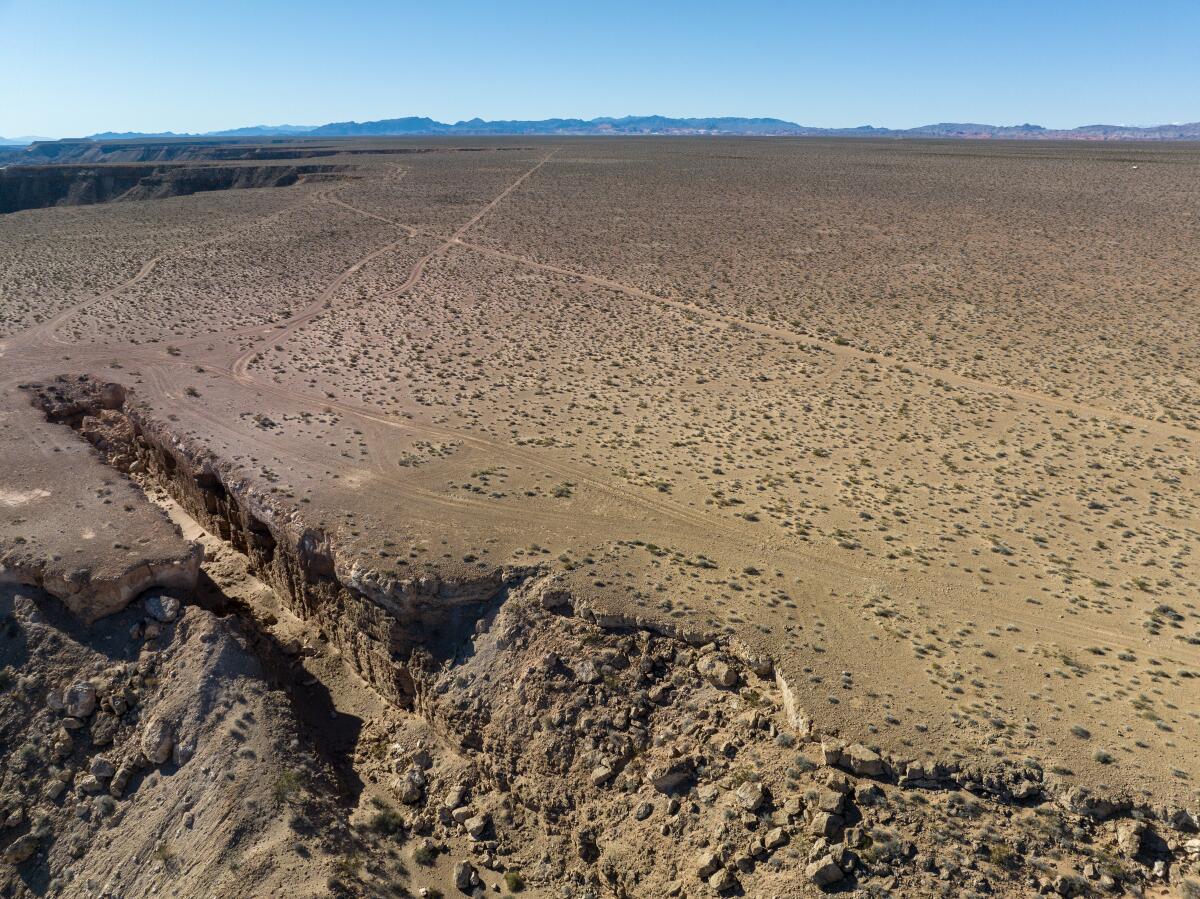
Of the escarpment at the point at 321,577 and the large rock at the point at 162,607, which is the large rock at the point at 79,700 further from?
the escarpment at the point at 321,577

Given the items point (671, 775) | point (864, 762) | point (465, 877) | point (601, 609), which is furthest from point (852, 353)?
point (465, 877)

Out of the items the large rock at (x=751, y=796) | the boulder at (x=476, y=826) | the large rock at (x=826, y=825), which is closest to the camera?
the large rock at (x=826, y=825)

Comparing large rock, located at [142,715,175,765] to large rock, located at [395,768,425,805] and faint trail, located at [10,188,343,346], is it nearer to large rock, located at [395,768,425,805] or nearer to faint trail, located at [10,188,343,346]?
large rock, located at [395,768,425,805]

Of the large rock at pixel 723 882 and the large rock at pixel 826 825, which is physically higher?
the large rock at pixel 826 825

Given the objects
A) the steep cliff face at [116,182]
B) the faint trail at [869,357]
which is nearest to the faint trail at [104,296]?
the faint trail at [869,357]

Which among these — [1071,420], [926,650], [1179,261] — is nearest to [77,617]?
[926,650]

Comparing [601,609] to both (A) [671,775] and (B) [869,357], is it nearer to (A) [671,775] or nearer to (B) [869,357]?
(A) [671,775]

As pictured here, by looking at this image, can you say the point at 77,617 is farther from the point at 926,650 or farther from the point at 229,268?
the point at 229,268
